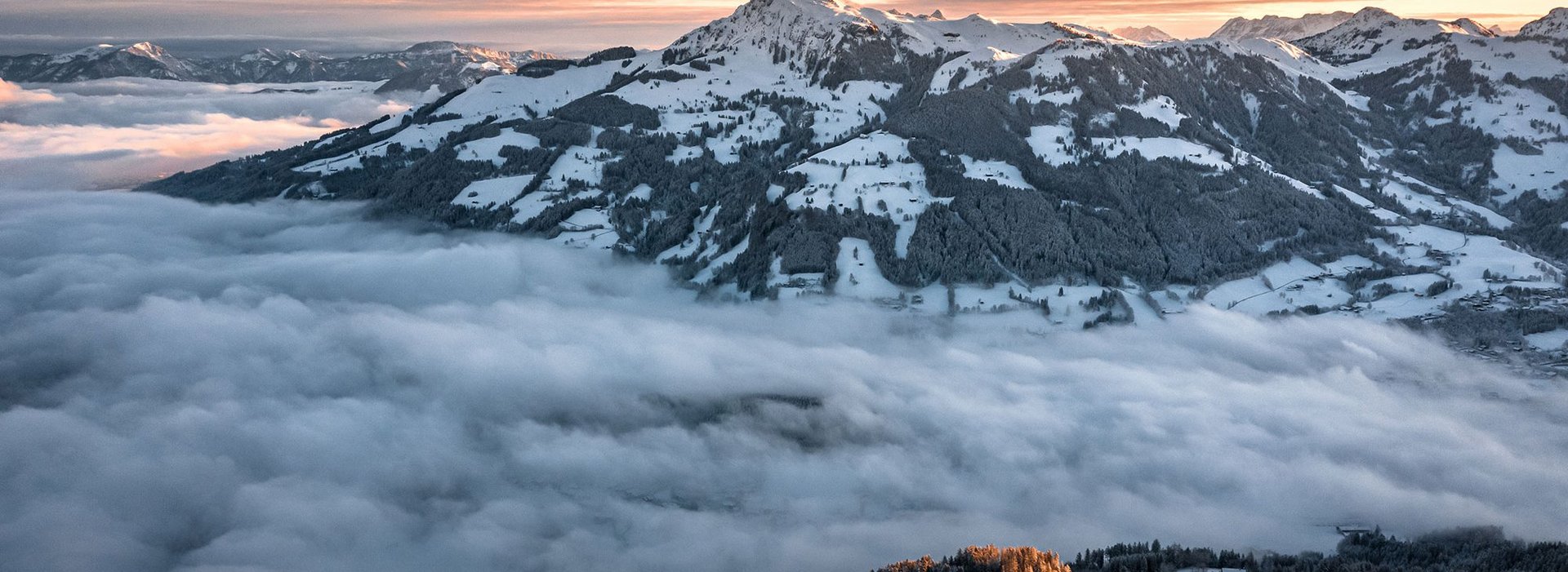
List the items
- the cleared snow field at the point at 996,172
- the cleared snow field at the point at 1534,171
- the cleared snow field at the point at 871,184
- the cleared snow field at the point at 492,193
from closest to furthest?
the cleared snow field at the point at 871,184 < the cleared snow field at the point at 996,172 < the cleared snow field at the point at 1534,171 < the cleared snow field at the point at 492,193

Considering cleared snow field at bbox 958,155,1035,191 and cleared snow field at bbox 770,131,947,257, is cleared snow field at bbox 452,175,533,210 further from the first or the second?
cleared snow field at bbox 958,155,1035,191

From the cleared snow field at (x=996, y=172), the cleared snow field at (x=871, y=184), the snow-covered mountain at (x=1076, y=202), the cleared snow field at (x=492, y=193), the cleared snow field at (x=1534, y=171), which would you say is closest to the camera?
the snow-covered mountain at (x=1076, y=202)

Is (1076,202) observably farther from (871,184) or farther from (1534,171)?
(1534,171)

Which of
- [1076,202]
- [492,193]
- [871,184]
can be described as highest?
[871,184]

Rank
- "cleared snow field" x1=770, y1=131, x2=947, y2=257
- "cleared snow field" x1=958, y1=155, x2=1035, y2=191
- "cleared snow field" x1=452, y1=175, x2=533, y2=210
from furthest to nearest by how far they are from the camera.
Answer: "cleared snow field" x1=452, y1=175, x2=533, y2=210 < "cleared snow field" x1=958, y1=155, x2=1035, y2=191 < "cleared snow field" x1=770, y1=131, x2=947, y2=257

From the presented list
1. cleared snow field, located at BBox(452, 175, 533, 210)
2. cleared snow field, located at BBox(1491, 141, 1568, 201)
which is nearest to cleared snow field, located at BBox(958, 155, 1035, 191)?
cleared snow field, located at BBox(452, 175, 533, 210)

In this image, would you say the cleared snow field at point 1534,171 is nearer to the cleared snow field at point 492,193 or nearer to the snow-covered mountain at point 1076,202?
the snow-covered mountain at point 1076,202

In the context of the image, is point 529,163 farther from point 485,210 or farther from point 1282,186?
point 1282,186

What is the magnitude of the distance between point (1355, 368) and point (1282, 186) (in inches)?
2117

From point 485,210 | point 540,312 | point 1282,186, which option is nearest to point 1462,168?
point 1282,186

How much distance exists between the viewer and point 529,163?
19288 cm

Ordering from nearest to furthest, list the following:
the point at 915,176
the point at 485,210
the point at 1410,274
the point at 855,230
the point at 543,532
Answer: the point at 543,532 → the point at 1410,274 → the point at 855,230 → the point at 915,176 → the point at 485,210

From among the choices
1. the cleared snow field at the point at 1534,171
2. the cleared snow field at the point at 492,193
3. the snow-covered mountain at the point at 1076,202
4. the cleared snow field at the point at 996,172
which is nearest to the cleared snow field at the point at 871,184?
the snow-covered mountain at the point at 1076,202

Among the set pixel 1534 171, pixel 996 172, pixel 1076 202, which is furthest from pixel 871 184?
pixel 1534 171
